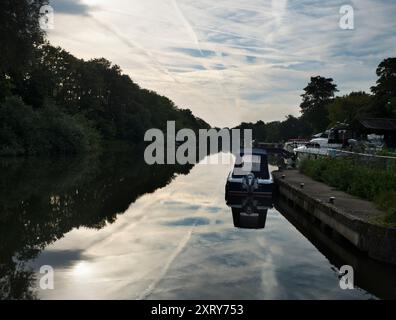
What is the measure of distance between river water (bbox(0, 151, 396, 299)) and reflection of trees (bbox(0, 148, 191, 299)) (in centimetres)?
3

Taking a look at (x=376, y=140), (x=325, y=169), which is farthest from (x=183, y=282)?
(x=376, y=140)

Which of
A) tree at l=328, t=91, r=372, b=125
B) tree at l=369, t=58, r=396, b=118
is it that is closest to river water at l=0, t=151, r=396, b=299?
tree at l=369, t=58, r=396, b=118

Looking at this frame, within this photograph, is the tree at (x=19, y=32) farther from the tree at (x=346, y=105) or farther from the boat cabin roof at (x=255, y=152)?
the tree at (x=346, y=105)

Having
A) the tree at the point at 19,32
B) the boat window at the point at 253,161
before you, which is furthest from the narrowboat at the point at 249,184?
the tree at the point at 19,32

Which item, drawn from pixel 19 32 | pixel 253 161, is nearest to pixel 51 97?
pixel 19 32

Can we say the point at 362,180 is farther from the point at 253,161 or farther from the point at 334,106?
the point at 334,106

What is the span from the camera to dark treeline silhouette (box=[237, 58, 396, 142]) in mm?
63719

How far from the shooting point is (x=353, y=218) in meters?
11.0

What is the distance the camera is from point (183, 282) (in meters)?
8.41

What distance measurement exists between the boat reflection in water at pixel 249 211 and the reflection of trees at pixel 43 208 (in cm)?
410

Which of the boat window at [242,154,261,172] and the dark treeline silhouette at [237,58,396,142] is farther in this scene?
the dark treeline silhouette at [237,58,396,142]

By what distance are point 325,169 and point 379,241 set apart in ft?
43.6

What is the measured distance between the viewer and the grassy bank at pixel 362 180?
1255 cm

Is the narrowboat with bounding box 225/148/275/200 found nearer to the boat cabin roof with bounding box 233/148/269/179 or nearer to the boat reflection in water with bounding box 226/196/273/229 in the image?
the boat cabin roof with bounding box 233/148/269/179
